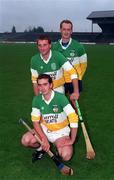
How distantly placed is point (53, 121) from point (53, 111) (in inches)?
6.1

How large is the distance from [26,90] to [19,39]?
73887 mm

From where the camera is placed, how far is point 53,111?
21.6 feet

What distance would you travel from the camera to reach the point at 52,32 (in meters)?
85.9

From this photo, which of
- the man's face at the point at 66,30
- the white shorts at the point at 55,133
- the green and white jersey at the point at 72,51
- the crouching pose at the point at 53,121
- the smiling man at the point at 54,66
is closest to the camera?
the crouching pose at the point at 53,121

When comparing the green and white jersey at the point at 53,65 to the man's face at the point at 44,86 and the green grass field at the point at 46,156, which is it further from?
the green grass field at the point at 46,156

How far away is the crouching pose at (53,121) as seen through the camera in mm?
6430

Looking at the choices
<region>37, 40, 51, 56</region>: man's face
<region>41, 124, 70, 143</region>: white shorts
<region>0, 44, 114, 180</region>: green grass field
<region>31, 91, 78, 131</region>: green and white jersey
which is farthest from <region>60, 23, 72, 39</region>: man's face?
<region>0, 44, 114, 180</region>: green grass field

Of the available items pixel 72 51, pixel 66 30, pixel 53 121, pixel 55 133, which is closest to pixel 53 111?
pixel 53 121

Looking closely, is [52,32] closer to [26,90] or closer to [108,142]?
[26,90]

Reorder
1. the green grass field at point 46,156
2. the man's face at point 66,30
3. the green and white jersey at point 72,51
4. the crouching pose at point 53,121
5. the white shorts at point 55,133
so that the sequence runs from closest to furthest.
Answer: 1. the green grass field at point 46,156
2. the crouching pose at point 53,121
3. the white shorts at point 55,133
4. the man's face at point 66,30
5. the green and white jersey at point 72,51

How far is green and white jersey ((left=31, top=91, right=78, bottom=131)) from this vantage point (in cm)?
652

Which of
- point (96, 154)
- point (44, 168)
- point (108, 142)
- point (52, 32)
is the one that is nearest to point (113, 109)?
point (108, 142)

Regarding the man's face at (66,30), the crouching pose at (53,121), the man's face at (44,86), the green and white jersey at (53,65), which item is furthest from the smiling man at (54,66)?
the man's face at (44,86)

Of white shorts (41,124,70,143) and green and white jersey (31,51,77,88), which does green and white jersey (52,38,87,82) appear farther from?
white shorts (41,124,70,143)
